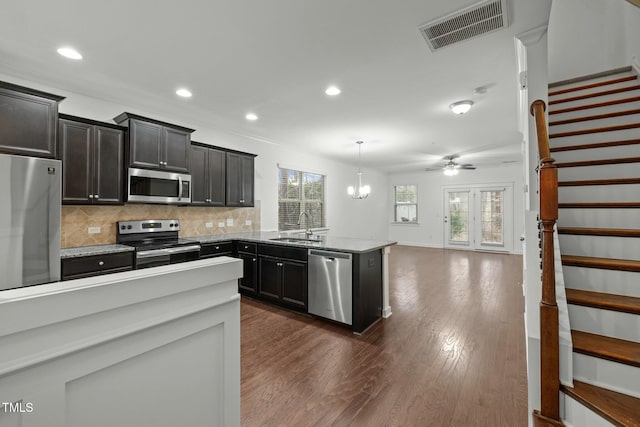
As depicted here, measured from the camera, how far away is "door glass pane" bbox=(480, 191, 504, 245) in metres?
8.54

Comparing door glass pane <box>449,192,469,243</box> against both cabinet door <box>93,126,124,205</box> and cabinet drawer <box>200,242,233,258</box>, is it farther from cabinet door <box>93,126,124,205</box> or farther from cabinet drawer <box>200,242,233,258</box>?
cabinet door <box>93,126,124,205</box>

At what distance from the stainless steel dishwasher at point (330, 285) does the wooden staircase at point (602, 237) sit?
6.15ft

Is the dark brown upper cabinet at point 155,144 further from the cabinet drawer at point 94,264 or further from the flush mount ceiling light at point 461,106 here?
the flush mount ceiling light at point 461,106

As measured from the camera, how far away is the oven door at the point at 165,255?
10.8 feet

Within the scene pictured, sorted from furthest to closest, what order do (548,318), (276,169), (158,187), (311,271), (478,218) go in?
(478,218) < (276,169) < (158,187) < (311,271) < (548,318)

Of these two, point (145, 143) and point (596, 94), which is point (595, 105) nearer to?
point (596, 94)

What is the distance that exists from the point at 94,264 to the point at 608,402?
4113 millimetres

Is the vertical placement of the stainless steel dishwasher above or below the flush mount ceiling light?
below

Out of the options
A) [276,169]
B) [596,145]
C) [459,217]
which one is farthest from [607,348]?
[459,217]

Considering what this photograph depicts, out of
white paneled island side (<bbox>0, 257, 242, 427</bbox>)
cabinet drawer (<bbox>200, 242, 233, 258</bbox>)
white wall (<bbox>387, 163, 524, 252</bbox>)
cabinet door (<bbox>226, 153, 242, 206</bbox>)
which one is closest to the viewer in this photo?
white paneled island side (<bbox>0, 257, 242, 427</bbox>)

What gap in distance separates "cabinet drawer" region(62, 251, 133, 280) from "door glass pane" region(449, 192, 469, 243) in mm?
Answer: 9042

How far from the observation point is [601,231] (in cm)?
206

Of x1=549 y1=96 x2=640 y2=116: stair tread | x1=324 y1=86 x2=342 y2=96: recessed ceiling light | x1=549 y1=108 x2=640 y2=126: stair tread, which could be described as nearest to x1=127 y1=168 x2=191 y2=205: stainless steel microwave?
x1=324 y1=86 x2=342 y2=96: recessed ceiling light

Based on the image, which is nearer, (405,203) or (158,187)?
(158,187)
